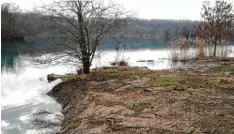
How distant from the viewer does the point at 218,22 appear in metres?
17.0

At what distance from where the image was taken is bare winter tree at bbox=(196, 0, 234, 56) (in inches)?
664

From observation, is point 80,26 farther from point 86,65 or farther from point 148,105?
point 148,105

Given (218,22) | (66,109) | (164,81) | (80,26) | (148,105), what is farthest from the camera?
(218,22)

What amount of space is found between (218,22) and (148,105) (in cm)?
1247

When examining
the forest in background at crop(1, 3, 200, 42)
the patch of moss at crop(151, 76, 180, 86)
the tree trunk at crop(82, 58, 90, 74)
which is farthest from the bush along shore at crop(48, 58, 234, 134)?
the forest in background at crop(1, 3, 200, 42)

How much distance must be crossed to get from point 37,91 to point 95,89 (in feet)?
9.23

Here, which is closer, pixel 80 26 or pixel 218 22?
pixel 80 26

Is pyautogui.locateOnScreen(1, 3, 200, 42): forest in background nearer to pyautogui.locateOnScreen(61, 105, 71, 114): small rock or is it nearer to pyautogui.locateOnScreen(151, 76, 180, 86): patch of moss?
pyautogui.locateOnScreen(151, 76, 180, 86): patch of moss

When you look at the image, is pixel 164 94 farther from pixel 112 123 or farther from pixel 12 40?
pixel 12 40

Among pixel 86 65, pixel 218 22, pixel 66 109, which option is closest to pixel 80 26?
pixel 86 65

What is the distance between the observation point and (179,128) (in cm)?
466

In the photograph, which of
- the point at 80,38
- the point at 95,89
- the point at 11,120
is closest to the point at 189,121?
the point at 95,89

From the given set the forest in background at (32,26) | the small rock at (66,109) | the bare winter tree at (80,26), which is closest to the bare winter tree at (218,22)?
the forest in background at (32,26)

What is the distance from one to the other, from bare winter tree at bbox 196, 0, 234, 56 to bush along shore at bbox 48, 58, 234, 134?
30.2 feet
